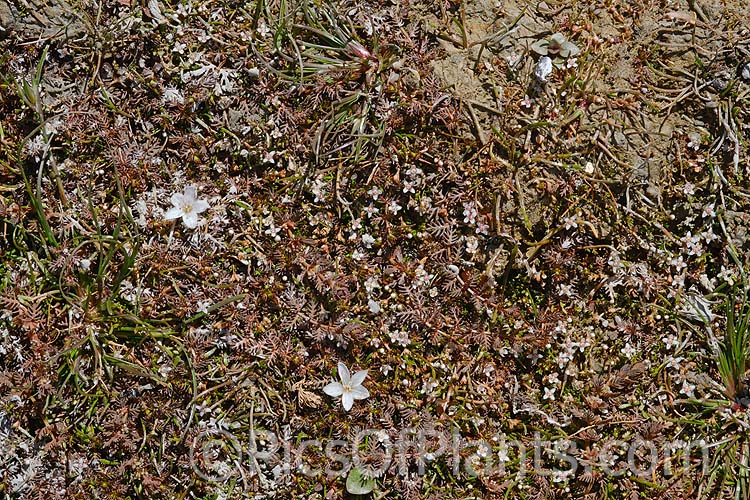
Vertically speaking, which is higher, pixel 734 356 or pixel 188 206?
pixel 188 206

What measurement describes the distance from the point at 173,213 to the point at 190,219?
0.09m

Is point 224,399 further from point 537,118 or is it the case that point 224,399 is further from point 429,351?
point 537,118

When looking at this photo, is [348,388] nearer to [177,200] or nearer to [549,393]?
[549,393]

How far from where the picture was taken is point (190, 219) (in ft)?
12.8

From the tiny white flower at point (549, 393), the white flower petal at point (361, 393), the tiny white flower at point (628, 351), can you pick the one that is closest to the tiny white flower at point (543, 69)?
the tiny white flower at point (628, 351)

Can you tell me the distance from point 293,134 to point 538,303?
1.64 m

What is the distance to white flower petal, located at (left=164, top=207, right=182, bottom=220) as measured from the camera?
12.7 feet

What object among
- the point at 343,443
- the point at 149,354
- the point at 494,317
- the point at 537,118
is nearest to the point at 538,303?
the point at 494,317

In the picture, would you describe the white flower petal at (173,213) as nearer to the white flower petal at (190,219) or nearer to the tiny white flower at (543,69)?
the white flower petal at (190,219)

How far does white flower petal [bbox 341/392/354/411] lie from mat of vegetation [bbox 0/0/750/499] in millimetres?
12

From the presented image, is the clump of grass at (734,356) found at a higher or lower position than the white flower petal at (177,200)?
lower

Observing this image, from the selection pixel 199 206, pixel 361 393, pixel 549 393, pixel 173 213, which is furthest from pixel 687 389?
pixel 173 213

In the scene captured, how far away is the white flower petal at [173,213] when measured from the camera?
3865 millimetres

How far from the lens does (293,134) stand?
400cm
